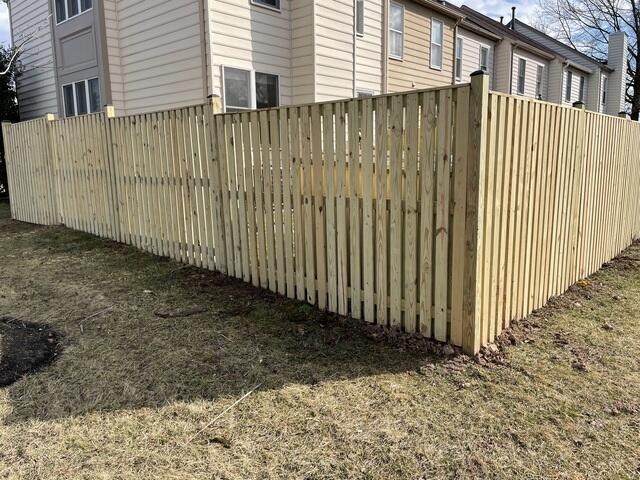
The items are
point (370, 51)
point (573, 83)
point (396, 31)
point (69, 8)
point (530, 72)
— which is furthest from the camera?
point (573, 83)

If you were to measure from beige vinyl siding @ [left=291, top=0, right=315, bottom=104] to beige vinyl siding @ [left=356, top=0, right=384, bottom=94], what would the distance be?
1837 millimetres

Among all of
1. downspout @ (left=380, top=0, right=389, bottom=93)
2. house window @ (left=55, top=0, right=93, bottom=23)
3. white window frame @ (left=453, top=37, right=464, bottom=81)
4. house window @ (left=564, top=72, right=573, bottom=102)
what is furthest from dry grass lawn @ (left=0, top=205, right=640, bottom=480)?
house window @ (left=564, top=72, right=573, bottom=102)

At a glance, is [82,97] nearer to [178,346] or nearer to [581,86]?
[178,346]

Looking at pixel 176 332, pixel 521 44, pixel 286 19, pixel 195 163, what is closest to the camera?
pixel 176 332

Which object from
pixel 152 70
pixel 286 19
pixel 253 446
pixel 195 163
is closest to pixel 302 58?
pixel 286 19

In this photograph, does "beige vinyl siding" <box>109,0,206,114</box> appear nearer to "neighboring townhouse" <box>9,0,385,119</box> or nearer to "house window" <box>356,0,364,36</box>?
"neighboring townhouse" <box>9,0,385,119</box>

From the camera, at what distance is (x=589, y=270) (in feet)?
19.1

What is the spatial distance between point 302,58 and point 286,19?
35.0 inches

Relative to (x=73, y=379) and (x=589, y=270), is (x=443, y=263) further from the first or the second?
(x=589, y=270)

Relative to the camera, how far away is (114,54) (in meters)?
10.0

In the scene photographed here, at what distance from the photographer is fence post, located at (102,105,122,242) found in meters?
7.03

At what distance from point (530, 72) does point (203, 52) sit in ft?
59.2

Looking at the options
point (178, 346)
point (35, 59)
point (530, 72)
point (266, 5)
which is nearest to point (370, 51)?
point (266, 5)

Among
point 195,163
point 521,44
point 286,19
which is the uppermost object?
point 521,44
